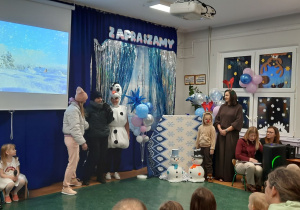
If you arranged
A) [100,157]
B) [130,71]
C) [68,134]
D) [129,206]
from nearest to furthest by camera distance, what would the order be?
[129,206] → [68,134] → [100,157] → [130,71]

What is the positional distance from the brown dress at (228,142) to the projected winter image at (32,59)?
2627mm

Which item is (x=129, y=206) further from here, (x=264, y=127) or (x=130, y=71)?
(x=264, y=127)

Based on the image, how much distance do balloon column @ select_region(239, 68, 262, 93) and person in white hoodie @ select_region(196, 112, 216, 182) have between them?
1.07 metres

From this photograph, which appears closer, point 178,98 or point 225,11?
point 225,11

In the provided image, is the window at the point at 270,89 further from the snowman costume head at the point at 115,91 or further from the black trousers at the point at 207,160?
the snowman costume head at the point at 115,91

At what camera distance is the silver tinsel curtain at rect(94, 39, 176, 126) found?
5.48 metres

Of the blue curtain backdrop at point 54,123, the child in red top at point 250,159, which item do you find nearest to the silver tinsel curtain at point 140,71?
the blue curtain backdrop at point 54,123

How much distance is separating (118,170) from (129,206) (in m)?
4.26

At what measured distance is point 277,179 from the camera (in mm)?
1656

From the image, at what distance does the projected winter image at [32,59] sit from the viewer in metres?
4.29

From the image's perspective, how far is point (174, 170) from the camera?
511 cm

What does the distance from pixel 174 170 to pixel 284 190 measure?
3575 mm

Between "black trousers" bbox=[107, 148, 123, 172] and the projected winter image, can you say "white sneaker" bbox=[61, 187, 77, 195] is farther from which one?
the projected winter image

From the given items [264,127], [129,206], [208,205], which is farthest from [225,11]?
[129,206]
